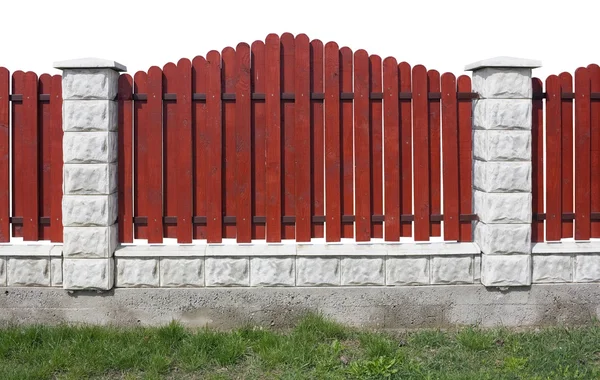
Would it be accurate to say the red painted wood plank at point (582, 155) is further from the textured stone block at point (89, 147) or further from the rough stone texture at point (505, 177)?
the textured stone block at point (89, 147)

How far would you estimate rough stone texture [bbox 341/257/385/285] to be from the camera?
7844 millimetres

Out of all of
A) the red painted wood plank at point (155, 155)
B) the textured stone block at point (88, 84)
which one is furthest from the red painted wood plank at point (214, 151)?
the textured stone block at point (88, 84)

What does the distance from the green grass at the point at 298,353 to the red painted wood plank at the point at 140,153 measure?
4.00 feet

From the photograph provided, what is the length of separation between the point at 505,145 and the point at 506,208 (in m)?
0.63

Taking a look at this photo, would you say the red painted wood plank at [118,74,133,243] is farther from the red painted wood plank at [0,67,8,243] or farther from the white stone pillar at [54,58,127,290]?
the red painted wood plank at [0,67,8,243]

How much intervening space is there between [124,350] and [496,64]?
4471 millimetres

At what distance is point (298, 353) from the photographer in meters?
6.95

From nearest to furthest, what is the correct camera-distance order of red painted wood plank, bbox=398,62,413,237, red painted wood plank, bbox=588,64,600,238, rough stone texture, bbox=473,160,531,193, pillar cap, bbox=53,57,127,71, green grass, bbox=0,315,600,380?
green grass, bbox=0,315,600,380 < pillar cap, bbox=53,57,127,71 < rough stone texture, bbox=473,160,531,193 < red painted wood plank, bbox=398,62,413,237 < red painted wood plank, bbox=588,64,600,238

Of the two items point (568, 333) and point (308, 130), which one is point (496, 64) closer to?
point (308, 130)

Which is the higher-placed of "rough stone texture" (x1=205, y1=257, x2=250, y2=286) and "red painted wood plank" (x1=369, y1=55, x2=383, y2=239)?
"red painted wood plank" (x1=369, y1=55, x2=383, y2=239)

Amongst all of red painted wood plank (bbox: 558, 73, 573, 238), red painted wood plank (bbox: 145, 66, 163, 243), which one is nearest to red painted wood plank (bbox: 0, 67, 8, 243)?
red painted wood plank (bbox: 145, 66, 163, 243)

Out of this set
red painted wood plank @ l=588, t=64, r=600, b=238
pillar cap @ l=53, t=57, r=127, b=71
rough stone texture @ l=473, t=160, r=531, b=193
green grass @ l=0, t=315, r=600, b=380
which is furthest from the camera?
red painted wood plank @ l=588, t=64, r=600, b=238

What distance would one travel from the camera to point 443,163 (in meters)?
8.12

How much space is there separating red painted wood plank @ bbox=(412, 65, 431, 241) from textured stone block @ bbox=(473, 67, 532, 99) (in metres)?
0.61
